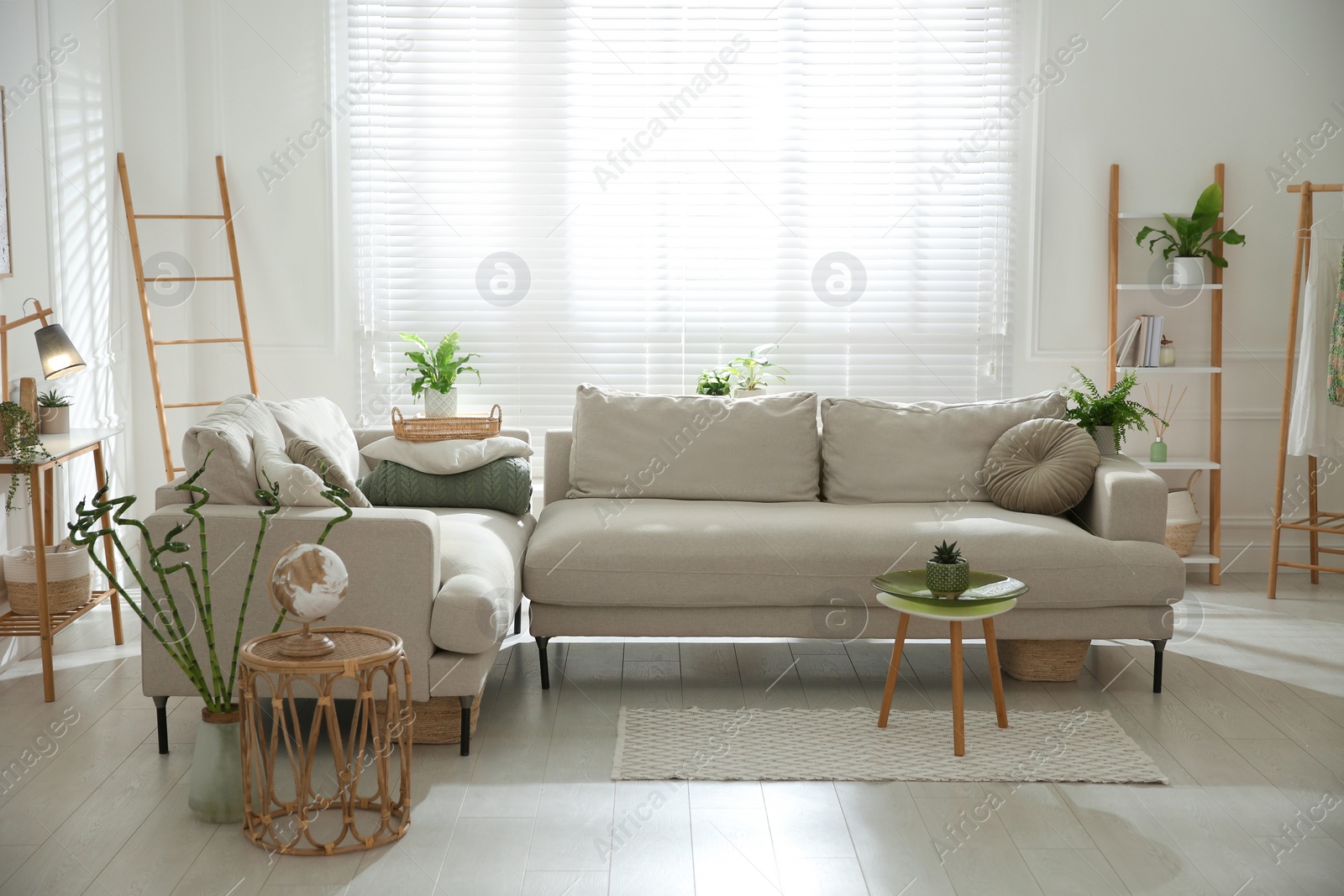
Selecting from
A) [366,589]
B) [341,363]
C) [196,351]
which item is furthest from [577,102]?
[366,589]

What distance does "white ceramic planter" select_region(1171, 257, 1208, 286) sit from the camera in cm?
488

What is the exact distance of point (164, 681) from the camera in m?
2.95

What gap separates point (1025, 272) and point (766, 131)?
1.33 m

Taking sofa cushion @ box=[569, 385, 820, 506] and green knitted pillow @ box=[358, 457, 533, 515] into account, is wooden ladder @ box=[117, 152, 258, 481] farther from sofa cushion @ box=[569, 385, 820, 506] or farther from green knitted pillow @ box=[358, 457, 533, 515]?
sofa cushion @ box=[569, 385, 820, 506]

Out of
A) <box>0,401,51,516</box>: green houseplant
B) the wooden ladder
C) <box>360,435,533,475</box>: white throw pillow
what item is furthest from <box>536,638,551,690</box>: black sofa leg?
the wooden ladder

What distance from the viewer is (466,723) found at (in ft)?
9.70

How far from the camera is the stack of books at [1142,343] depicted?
16.2 feet

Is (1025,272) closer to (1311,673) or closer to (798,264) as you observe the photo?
(798,264)

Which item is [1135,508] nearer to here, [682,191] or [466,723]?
[466,723]

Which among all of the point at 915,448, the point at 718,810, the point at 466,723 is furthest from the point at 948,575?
the point at 466,723

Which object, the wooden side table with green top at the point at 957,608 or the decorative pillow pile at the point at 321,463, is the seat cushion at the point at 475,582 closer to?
the decorative pillow pile at the point at 321,463

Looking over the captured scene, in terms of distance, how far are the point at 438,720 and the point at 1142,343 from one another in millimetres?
3511

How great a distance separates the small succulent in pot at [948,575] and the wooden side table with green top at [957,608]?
2 centimetres
